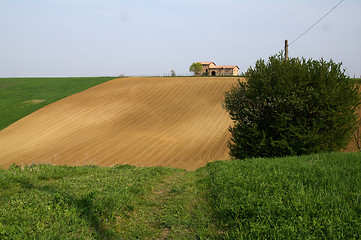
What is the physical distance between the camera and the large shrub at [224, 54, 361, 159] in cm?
1623

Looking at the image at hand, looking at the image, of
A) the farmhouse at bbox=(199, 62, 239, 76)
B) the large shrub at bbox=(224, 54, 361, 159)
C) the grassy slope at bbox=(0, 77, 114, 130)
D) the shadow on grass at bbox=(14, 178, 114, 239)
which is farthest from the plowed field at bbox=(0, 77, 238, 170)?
the farmhouse at bbox=(199, 62, 239, 76)

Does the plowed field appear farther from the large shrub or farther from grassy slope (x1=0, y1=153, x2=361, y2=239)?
grassy slope (x1=0, y1=153, x2=361, y2=239)

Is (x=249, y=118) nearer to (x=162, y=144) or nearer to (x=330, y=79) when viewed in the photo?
(x=330, y=79)

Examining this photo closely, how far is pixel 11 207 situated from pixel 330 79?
17293 mm

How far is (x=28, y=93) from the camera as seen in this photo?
158ft

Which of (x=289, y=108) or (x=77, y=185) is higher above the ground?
(x=289, y=108)

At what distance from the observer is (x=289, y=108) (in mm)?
16672

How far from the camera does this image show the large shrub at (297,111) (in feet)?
53.3

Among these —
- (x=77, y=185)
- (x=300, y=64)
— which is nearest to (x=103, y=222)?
(x=77, y=185)

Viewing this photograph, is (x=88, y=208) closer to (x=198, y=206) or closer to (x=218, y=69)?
(x=198, y=206)

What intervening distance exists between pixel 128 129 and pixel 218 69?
63.0m

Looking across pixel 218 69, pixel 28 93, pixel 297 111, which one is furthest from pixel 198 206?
pixel 218 69

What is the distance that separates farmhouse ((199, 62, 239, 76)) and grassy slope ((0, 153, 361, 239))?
78.4 m

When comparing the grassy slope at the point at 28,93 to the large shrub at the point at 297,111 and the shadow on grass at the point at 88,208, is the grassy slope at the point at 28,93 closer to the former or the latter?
the large shrub at the point at 297,111
